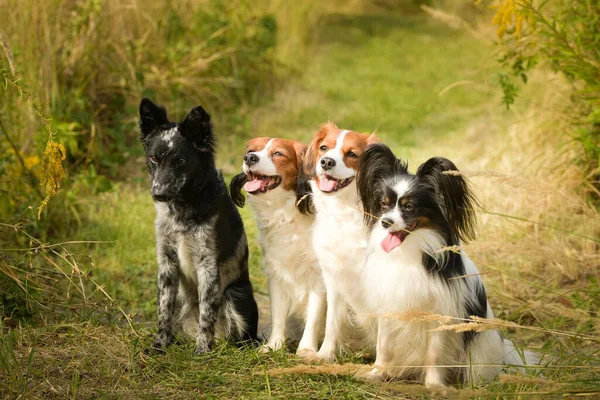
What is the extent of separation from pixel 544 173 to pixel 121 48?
13.7ft

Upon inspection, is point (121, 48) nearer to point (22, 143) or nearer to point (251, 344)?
point (22, 143)

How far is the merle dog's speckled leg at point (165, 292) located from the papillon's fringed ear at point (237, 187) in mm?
507

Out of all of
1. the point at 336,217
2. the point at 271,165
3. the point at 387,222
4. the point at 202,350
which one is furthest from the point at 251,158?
the point at 202,350

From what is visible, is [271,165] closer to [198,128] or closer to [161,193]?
[198,128]

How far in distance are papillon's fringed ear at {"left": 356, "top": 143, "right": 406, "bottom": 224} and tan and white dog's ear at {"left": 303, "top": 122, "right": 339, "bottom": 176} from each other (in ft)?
1.16

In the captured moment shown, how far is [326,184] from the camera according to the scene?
3717 millimetres

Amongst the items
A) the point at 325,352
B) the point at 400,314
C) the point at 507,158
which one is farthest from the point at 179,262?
the point at 507,158

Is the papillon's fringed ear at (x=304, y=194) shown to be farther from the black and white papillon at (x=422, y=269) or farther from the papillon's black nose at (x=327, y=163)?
the black and white papillon at (x=422, y=269)

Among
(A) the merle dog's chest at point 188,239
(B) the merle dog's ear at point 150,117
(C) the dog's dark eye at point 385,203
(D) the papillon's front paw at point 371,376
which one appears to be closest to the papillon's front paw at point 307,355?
(D) the papillon's front paw at point 371,376

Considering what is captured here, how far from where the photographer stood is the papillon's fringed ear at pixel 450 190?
3.37 m

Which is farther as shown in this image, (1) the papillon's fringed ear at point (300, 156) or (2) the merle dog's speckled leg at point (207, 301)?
(1) the papillon's fringed ear at point (300, 156)

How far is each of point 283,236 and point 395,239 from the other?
32.8 inches

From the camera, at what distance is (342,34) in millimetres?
13594

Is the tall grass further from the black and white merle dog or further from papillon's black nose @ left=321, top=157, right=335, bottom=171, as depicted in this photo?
papillon's black nose @ left=321, top=157, right=335, bottom=171
